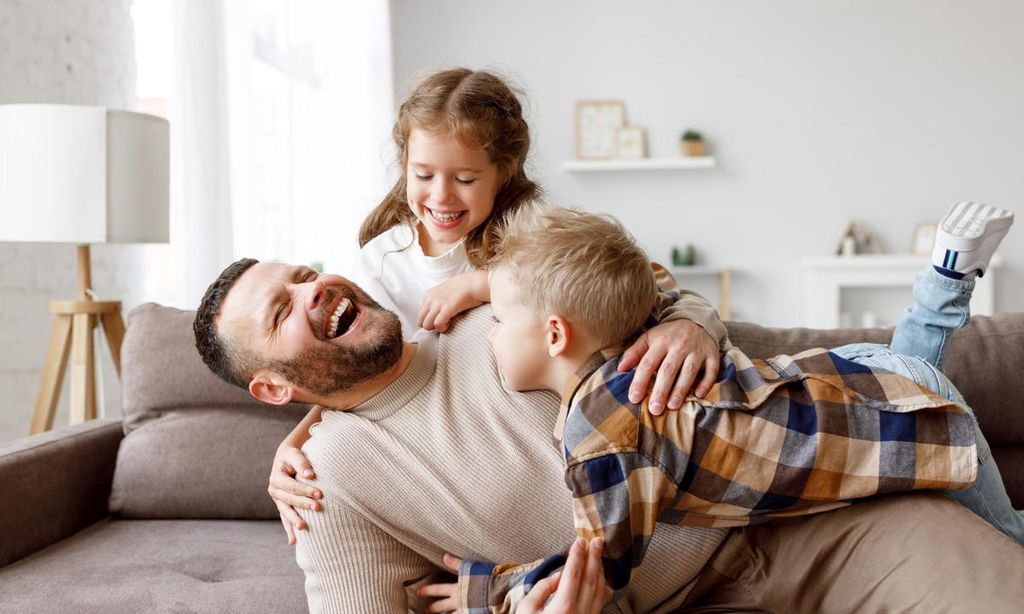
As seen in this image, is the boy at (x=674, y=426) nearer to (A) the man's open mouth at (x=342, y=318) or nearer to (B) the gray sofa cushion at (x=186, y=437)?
(A) the man's open mouth at (x=342, y=318)

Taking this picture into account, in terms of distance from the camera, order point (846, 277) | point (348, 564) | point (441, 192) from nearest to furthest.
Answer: point (348, 564) → point (441, 192) → point (846, 277)

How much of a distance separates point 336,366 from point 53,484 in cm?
87

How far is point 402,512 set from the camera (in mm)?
1481

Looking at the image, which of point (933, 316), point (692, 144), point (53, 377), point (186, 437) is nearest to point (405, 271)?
point (186, 437)

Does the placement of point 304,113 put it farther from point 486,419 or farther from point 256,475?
point 486,419

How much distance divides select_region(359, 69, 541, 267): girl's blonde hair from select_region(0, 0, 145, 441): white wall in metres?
1.67

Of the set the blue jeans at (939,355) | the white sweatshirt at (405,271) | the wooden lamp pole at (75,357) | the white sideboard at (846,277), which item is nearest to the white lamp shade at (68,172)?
the wooden lamp pole at (75,357)

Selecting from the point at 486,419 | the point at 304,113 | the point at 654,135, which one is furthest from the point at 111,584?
the point at 654,135

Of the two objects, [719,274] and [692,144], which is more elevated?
[692,144]

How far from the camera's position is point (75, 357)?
2699mm

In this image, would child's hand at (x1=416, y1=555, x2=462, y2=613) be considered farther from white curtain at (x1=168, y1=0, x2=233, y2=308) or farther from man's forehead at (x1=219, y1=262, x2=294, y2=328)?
white curtain at (x1=168, y1=0, x2=233, y2=308)

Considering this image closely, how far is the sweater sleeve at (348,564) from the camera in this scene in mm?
1442

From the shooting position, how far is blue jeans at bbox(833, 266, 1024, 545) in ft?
4.84

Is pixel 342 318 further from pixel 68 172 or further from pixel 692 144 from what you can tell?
pixel 692 144
